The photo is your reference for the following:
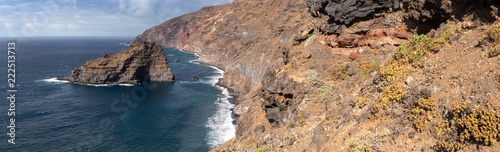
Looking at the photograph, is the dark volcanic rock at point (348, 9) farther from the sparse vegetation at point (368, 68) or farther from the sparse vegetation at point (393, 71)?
the sparse vegetation at point (393, 71)

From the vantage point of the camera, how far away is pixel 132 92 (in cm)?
7550

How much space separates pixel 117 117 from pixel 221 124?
54.3 feet

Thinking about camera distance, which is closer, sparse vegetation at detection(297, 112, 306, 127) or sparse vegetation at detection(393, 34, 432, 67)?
sparse vegetation at detection(393, 34, 432, 67)

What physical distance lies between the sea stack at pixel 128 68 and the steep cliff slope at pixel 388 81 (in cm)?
6313

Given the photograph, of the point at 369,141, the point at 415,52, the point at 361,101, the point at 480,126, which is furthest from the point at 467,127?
the point at 415,52

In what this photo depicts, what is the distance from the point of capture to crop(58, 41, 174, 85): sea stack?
268 ft

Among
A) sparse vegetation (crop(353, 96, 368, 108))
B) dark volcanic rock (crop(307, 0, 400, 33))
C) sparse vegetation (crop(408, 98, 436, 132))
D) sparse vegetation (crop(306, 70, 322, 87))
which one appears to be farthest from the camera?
sparse vegetation (crop(306, 70, 322, 87))

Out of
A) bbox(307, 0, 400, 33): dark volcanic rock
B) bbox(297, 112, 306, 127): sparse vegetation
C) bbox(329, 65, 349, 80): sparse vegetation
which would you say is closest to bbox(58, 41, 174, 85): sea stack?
bbox(307, 0, 400, 33): dark volcanic rock

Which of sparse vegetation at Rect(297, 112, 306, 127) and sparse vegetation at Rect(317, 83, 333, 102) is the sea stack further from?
sparse vegetation at Rect(297, 112, 306, 127)

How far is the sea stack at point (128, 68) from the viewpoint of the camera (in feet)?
268

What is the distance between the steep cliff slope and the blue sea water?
21.6 metres

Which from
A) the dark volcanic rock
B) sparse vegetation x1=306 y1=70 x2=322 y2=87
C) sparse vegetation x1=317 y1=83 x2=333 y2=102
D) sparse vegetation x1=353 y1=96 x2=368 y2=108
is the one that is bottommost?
sparse vegetation x1=317 y1=83 x2=333 y2=102

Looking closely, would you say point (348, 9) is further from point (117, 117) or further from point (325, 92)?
point (117, 117)

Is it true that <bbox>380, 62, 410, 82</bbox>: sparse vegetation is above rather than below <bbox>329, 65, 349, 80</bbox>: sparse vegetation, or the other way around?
above
